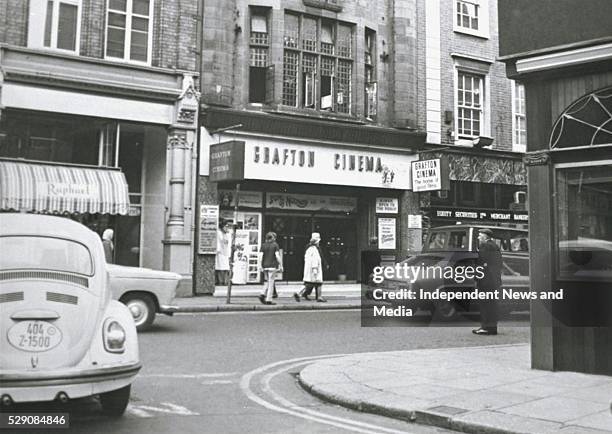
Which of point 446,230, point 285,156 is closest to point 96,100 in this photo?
point 285,156

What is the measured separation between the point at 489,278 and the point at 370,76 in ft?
39.7

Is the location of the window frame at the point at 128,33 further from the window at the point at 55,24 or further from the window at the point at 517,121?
the window at the point at 517,121

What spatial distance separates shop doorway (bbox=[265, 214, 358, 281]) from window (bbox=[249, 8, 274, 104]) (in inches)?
155

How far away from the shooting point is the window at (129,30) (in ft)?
58.7

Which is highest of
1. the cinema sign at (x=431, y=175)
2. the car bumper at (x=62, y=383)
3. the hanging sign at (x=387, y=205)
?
the cinema sign at (x=431, y=175)

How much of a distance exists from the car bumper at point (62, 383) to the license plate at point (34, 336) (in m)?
0.25

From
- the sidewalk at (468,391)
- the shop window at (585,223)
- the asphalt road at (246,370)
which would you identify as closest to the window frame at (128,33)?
the asphalt road at (246,370)

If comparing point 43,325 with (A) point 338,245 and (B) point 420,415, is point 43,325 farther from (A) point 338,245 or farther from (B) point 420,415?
(A) point 338,245

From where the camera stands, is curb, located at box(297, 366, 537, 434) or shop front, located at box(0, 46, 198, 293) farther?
shop front, located at box(0, 46, 198, 293)

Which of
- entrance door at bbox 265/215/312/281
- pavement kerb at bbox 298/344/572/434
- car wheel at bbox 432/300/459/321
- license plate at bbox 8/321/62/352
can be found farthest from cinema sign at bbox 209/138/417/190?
license plate at bbox 8/321/62/352

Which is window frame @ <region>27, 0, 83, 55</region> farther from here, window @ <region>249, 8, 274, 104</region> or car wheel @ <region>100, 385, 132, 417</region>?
car wheel @ <region>100, 385, 132, 417</region>

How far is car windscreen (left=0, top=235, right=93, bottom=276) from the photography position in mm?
5223

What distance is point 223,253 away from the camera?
62.4 feet

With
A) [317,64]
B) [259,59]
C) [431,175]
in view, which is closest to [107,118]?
[259,59]
